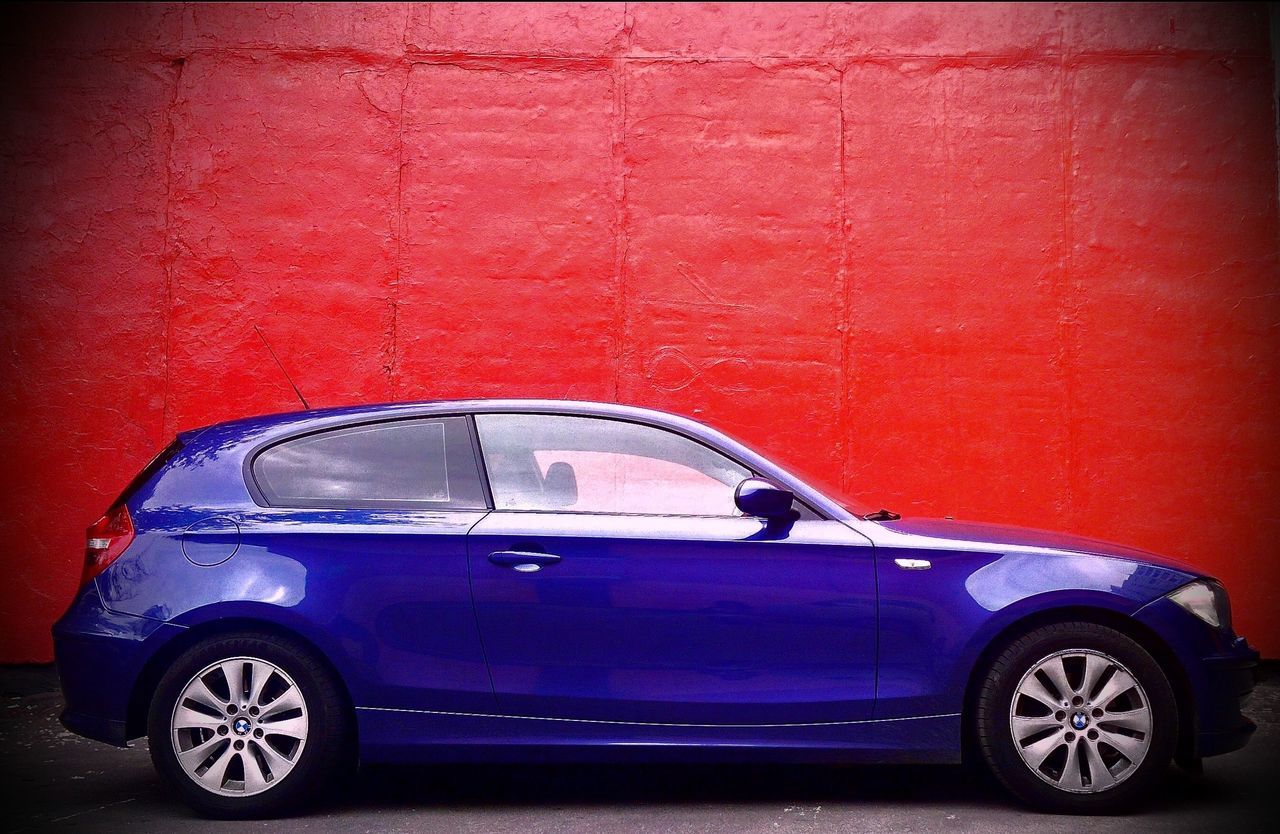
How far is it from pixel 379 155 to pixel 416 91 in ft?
1.65

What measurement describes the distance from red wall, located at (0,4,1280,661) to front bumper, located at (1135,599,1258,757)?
294 cm

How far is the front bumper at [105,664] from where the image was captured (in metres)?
4.37

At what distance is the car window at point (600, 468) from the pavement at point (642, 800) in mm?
1202

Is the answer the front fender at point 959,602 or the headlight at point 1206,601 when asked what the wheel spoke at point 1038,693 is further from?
the headlight at point 1206,601

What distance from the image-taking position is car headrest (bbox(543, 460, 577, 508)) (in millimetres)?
4539

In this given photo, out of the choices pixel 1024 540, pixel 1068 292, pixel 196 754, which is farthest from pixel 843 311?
pixel 196 754

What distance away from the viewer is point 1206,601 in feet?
14.8

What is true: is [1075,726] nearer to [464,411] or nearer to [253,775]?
[464,411]

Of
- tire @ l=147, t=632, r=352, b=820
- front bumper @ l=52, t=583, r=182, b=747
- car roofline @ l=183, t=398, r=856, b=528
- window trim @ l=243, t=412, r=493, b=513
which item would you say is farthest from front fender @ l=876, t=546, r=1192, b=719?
front bumper @ l=52, t=583, r=182, b=747

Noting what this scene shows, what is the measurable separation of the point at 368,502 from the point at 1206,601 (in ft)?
10.9

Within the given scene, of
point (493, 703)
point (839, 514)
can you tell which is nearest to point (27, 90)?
point (493, 703)

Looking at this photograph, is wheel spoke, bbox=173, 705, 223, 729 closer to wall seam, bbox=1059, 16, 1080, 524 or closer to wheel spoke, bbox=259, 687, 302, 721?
wheel spoke, bbox=259, 687, 302, 721

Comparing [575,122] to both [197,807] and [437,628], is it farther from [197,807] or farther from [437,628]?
[197,807]

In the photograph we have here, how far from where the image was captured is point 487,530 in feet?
14.6
